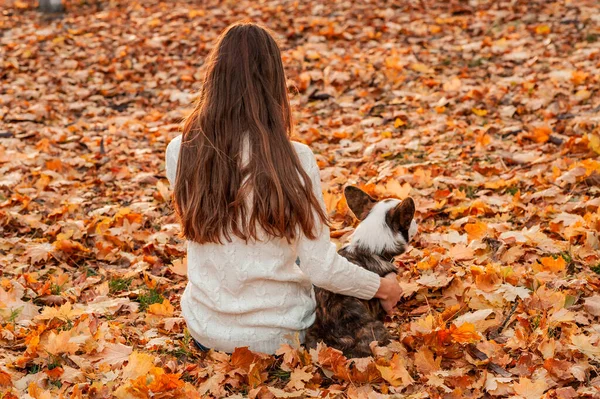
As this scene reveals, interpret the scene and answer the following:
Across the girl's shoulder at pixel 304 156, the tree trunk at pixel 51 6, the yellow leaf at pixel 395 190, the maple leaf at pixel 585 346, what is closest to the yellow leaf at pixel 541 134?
the yellow leaf at pixel 395 190

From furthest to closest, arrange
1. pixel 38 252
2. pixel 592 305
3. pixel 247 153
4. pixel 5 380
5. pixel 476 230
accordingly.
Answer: pixel 38 252 → pixel 476 230 → pixel 592 305 → pixel 5 380 → pixel 247 153

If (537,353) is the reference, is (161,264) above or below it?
below

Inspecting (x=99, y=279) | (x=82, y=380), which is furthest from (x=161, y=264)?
(x=82, y=380)

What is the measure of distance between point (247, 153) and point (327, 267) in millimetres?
658

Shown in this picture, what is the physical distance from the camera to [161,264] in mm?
4941

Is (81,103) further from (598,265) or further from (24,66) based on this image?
(598,265)

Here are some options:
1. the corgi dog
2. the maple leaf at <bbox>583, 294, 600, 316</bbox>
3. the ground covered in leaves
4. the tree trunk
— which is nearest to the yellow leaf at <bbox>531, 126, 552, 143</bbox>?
the ground covered in leaves

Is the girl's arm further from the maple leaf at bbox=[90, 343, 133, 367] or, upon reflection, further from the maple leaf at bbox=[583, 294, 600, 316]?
the maple leaf at bbox=[583, 294, 600, 316]

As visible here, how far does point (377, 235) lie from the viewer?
11.9 ft

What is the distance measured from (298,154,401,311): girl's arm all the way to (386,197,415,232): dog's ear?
0.33 m

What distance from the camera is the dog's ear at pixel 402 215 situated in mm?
3525

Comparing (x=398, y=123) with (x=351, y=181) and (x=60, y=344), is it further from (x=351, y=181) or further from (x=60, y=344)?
(x=60, y=344)

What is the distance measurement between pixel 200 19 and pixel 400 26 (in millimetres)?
3416

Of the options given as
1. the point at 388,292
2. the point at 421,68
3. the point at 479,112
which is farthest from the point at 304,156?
the point at 421,68
